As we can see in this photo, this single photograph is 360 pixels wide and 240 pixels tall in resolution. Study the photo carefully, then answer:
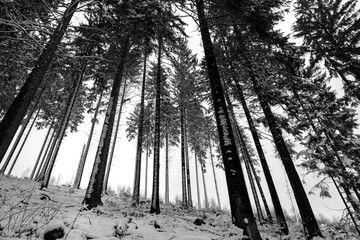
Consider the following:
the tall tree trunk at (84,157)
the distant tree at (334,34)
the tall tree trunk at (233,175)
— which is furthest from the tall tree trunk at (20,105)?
the distant tree at (334,34)

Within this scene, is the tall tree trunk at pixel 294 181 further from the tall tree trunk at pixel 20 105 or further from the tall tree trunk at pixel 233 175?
the tall tree trunk at pixel 20 105

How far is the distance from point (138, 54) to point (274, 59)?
763cm

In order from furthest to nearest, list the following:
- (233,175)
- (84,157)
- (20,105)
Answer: (84,157) → (20,105) → (233,175)

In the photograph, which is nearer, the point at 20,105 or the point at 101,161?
the point at 20,105

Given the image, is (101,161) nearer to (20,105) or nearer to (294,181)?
(20,105)

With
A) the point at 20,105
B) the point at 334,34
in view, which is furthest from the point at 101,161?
the point at 334,34

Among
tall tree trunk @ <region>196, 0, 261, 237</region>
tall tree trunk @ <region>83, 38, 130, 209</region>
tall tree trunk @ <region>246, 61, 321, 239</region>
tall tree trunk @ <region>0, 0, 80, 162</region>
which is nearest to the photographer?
tall tree trunk @ <region>196, 0, 261, 237</region>

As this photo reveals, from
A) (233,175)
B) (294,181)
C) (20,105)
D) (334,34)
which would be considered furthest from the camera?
(334,34)

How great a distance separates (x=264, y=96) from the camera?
9969 millimetres

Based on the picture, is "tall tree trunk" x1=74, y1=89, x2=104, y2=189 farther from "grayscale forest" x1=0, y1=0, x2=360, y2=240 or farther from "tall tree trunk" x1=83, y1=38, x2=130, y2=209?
"tall tree trunk" x1=83, y1=38, x2=130, y2=209

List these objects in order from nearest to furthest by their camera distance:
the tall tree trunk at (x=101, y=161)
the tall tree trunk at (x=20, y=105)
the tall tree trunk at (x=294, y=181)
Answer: the tall tree trunk at (x=20, y=105), the tall tree trunk at (x=294, y=181), the tall tree trunk at (x=101, y=161)

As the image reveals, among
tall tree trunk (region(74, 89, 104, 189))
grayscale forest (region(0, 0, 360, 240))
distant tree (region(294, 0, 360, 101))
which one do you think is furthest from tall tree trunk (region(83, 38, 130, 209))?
distant tree (region(294, 0, 360, 101))

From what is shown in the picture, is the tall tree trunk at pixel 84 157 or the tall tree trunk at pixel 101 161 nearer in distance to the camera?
the tall tree trunk at pixel 101 161

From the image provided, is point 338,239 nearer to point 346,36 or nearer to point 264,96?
point 264,96
